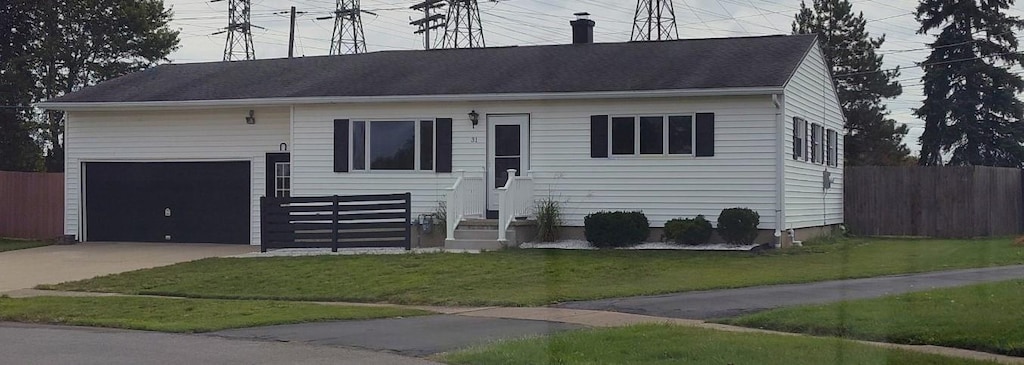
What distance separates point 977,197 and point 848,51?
1533cm

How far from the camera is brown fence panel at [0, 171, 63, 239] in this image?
27422mm

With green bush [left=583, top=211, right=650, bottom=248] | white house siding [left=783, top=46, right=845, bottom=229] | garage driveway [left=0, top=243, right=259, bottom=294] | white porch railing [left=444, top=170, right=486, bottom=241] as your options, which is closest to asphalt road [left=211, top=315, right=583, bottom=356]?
garage driveway [left=0, top=243, right=259, bottom=294]

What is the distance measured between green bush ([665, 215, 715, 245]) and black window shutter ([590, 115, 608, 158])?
2.03 m

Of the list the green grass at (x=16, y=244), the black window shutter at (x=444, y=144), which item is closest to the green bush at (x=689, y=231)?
the black window shutter at (x=444, y=144)

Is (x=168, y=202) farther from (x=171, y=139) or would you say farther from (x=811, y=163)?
(x=811, y=163)

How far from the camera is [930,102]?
133ft

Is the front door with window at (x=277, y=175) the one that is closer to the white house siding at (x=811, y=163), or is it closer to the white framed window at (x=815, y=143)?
the white house siding at (x=811, y=163)

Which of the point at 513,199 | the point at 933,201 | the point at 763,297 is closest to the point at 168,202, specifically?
the point at 513,199

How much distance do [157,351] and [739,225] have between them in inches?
510

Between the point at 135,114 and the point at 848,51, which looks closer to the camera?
the point at 135,114

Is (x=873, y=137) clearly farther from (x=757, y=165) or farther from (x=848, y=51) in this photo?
(x=757, y=165)

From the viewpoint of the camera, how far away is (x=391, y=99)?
76.8 feet

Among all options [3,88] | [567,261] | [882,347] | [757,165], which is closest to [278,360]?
[882,347]

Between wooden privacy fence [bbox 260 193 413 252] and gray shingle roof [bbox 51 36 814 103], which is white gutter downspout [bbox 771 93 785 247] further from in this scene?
wooden privacy fence [bbox 260 193 413 252]
